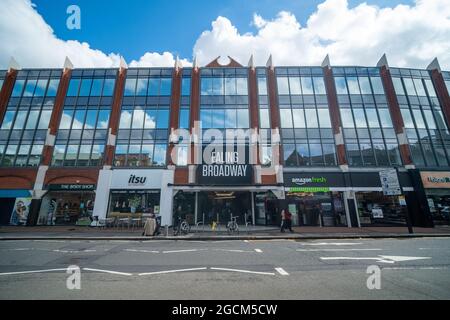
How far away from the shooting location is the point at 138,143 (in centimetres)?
2116

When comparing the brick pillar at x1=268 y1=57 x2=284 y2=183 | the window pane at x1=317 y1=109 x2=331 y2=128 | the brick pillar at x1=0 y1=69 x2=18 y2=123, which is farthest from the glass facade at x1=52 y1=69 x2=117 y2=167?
the window pane at x1=317 y1=109 x2=331 y2=128

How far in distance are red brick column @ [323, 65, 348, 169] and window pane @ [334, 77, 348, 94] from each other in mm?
443

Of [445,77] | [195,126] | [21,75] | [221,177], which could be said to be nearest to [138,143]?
[195,126]

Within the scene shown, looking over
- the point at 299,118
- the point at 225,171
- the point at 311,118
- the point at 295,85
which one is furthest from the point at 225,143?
the point at 295,85

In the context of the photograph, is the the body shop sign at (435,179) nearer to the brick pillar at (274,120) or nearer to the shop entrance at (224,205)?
Result: the brick pillar at (274,120)

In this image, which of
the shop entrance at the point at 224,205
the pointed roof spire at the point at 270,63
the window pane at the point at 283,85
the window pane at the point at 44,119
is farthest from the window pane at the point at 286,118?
the window pane at the point at 44,119

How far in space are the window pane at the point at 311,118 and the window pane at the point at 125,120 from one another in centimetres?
2010

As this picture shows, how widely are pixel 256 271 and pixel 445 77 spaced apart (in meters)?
33.7

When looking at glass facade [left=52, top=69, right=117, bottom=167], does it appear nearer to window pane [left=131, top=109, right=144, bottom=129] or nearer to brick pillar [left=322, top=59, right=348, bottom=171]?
window pane [left=131, top=109, right=144, bottom=129]

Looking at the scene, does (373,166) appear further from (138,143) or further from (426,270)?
(138,143)

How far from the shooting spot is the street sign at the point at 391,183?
1493 centimetres

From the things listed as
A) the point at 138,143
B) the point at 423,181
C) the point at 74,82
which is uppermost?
the point at 74,82

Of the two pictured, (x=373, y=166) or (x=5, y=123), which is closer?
(x=373, y=166)

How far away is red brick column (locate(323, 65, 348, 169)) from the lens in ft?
66.7
